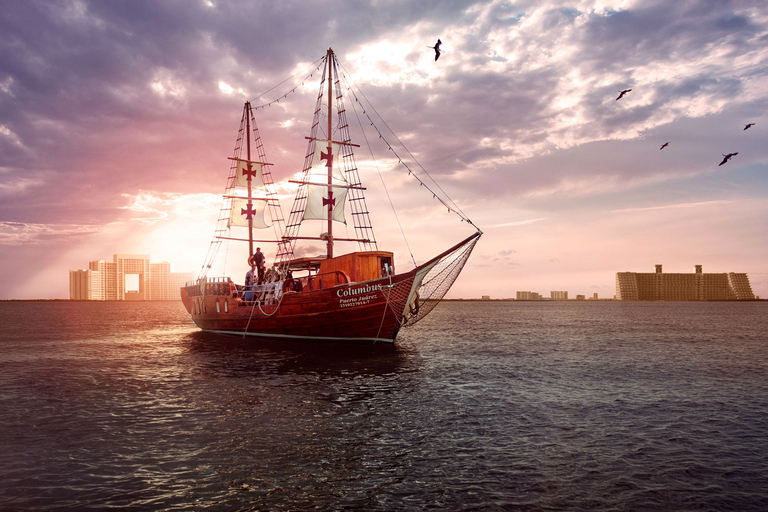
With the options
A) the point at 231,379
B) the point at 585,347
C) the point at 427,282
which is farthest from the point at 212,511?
the point at 585,347

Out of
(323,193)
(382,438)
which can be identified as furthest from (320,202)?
(382,438)

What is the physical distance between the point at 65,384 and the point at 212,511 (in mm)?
15724

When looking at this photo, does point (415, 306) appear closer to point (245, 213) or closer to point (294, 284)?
point (294, 284)

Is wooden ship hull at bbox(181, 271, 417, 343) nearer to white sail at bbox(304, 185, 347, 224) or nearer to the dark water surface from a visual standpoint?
the dark water surface

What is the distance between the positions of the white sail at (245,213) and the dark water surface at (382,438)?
88.0 feet

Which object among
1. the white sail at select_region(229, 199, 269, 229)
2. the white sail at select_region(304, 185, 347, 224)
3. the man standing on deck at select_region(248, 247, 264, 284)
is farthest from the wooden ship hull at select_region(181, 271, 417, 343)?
the white sail at select_region(229, 199, 269, 229)

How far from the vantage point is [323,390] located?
1711 centimetres

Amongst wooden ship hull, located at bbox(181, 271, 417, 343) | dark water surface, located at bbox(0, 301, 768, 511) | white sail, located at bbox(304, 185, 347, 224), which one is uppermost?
white sail, located at bbox(304, 185, 347, 224)

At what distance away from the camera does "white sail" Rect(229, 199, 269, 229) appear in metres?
48.7

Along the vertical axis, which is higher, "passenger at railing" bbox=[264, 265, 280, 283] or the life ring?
"passenger at railing" bbox=[264, 265, 280, 283]

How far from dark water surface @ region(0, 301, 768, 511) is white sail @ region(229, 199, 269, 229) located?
1056 inches

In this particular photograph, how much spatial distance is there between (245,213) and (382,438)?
4144 cm

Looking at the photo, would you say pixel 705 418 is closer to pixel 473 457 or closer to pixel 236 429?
pixel 473 457

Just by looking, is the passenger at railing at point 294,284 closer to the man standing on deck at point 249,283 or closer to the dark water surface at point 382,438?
the man standing on deck at point 249,283
